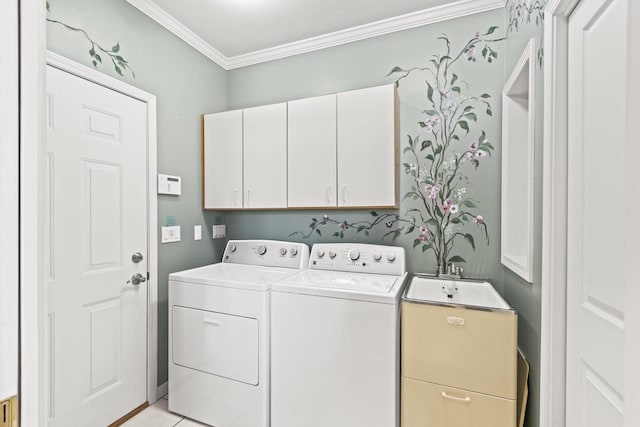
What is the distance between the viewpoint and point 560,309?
3.86 feet

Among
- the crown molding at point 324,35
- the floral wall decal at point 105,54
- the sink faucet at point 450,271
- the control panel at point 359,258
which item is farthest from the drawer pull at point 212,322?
the crown molding at point 324,35

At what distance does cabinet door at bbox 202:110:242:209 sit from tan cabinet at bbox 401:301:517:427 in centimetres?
159

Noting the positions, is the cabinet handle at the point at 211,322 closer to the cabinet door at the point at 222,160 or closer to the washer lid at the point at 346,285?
the washer lid at the point at 346,285

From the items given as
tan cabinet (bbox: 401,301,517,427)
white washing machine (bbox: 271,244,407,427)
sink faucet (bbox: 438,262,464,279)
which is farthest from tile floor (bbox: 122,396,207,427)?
sink faucet (bbox: 438,262,464,279)

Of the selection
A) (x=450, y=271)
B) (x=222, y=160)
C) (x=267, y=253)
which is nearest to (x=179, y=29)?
(x=222, y=160)

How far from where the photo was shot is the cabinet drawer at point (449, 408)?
1429 mm

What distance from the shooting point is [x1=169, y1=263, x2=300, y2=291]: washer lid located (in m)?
1.84

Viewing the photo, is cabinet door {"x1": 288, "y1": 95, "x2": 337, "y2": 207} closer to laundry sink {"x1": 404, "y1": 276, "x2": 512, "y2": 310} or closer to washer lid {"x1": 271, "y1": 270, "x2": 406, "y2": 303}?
washer lid {"x1": 271, "y1": 270, "x2": 406, "y2": 303}

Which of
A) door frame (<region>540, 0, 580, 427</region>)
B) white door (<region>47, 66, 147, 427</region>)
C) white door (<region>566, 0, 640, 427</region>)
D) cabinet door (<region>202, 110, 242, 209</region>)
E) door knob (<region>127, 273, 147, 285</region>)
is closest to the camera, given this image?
white door (<region>566, 0, 640, 427</region>)

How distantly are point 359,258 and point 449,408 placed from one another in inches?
38.8

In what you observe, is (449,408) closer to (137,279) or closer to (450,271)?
(450,271)

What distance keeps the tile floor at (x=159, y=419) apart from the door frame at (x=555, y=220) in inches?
76.3

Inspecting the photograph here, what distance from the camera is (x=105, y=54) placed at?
183cm

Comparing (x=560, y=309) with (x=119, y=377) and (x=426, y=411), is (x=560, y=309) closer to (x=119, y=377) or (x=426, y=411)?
(x=426, y=411)
